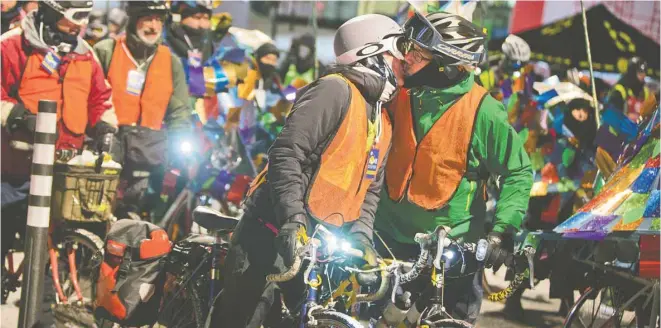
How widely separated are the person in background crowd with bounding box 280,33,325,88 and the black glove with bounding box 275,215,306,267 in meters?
10.5

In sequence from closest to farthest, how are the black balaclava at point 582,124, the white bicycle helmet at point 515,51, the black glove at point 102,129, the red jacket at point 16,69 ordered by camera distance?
the red jacket at point 16,69 → the black glove at point 102,129 → the black balaclava at point 582,124 → the white bicycle helmet at point 515,51

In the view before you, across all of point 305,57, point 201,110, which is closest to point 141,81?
point 201,110

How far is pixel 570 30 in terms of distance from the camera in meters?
21.5

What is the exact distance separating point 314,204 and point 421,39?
122cm

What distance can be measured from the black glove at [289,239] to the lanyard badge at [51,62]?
348 centimetres

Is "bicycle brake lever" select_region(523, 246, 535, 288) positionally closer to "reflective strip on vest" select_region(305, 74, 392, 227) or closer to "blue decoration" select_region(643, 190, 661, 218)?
"reflective strip on vest" select_region(305, 74, 392, 227)

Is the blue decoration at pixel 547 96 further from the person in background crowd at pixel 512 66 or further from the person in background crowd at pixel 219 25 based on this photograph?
the person in background crowd at pixel 219 25

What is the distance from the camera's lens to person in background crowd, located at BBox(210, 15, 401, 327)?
5582 millimetres

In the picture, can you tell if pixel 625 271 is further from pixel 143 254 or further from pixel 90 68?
pixel 90 68

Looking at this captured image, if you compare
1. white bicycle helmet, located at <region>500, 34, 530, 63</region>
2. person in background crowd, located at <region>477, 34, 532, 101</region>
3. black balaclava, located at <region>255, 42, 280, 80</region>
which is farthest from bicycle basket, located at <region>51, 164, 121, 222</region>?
white bicycle helmet, located at <region>500, 34, 530, 63</region>

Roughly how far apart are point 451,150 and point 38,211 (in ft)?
7.36

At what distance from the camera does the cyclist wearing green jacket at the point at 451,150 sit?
255 inches

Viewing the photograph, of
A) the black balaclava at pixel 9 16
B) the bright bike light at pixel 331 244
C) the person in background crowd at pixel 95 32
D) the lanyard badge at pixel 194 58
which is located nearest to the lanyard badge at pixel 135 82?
the lanyard badge at pixel 194 58

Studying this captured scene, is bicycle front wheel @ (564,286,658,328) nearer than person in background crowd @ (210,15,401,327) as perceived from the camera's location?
No
